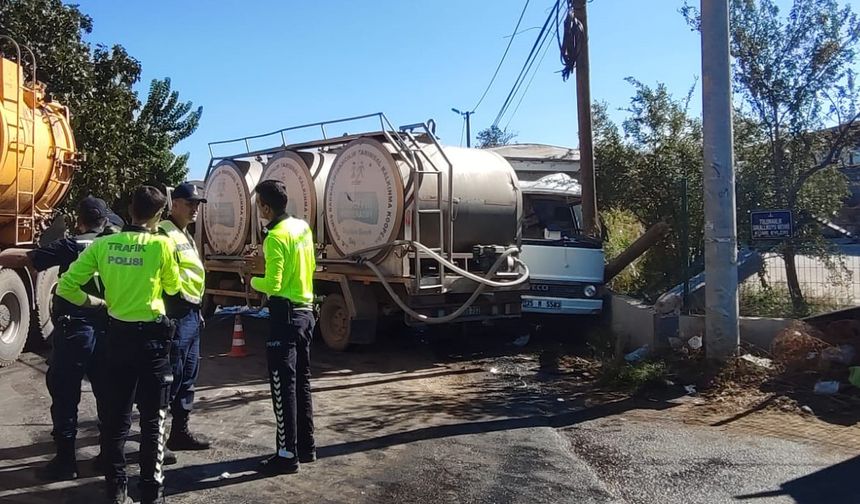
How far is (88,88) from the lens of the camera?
17484 mm

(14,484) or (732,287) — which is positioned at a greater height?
(732,287)

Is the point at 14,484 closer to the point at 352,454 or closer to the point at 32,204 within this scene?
the point at 352,454

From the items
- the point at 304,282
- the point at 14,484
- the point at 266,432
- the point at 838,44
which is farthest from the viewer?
the point at 838,44

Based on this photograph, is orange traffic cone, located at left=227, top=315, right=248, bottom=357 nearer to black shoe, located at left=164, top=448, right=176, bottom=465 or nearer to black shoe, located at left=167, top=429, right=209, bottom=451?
black shoe, located at left=167, top=429, right=209, bottom=451

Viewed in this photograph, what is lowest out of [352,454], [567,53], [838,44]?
[352,454]

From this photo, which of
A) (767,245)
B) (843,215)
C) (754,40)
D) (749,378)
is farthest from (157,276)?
(843,215)

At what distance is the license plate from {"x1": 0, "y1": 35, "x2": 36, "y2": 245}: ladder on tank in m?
6.88

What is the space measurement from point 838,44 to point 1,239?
11.2 metres

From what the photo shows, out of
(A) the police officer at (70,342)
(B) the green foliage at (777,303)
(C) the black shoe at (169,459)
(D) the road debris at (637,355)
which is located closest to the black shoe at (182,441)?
(C) the black shoe at (169,459)

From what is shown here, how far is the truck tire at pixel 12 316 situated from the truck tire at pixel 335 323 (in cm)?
386

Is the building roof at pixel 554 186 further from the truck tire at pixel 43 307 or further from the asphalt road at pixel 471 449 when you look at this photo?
the truck tire at pixel 43 307

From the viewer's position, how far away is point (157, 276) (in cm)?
457

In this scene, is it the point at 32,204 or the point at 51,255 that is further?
the point at 32,204

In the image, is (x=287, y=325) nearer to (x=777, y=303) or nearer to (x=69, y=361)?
(x=69, y=361)
